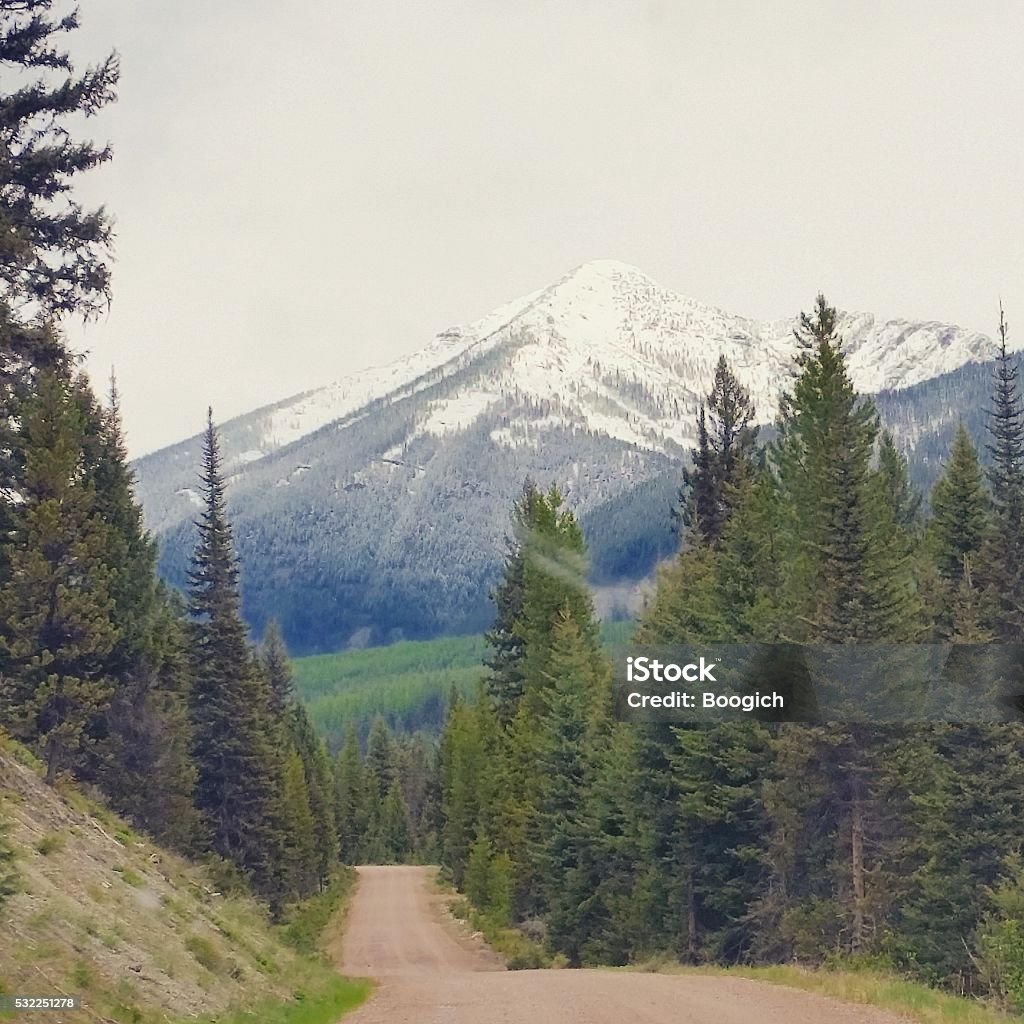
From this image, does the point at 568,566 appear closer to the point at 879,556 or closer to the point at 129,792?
the point at 129,792

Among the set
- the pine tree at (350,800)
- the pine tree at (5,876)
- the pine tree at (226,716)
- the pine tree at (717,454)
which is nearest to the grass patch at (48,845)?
the pine tree at (5,876)

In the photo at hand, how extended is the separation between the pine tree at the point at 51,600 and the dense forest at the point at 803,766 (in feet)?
50.7

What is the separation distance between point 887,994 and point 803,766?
1265cm

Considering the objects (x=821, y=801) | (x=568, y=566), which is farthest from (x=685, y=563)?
(x=821, y=801)

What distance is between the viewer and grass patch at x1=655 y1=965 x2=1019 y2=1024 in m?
18.1

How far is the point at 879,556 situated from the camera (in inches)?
1326

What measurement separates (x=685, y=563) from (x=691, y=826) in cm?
1201

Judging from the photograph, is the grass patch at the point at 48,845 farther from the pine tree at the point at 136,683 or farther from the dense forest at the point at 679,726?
the pine tree at the point at 136,683

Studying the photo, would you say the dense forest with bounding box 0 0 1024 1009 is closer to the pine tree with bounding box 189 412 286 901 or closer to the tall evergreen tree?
the pine tree with bounding box 189 412 286 901

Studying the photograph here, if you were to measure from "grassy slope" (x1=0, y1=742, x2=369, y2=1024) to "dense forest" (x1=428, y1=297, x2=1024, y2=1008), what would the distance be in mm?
11488

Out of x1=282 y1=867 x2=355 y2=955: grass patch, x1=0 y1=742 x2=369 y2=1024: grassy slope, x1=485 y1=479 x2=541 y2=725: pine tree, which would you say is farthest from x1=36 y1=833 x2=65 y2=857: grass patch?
x1=485 y1=479 x2=541 y2=725: pine tree

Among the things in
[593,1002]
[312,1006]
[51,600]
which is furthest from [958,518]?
[312,1006]

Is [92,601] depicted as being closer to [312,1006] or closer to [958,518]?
[312,1006]

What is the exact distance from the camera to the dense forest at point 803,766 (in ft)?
107
